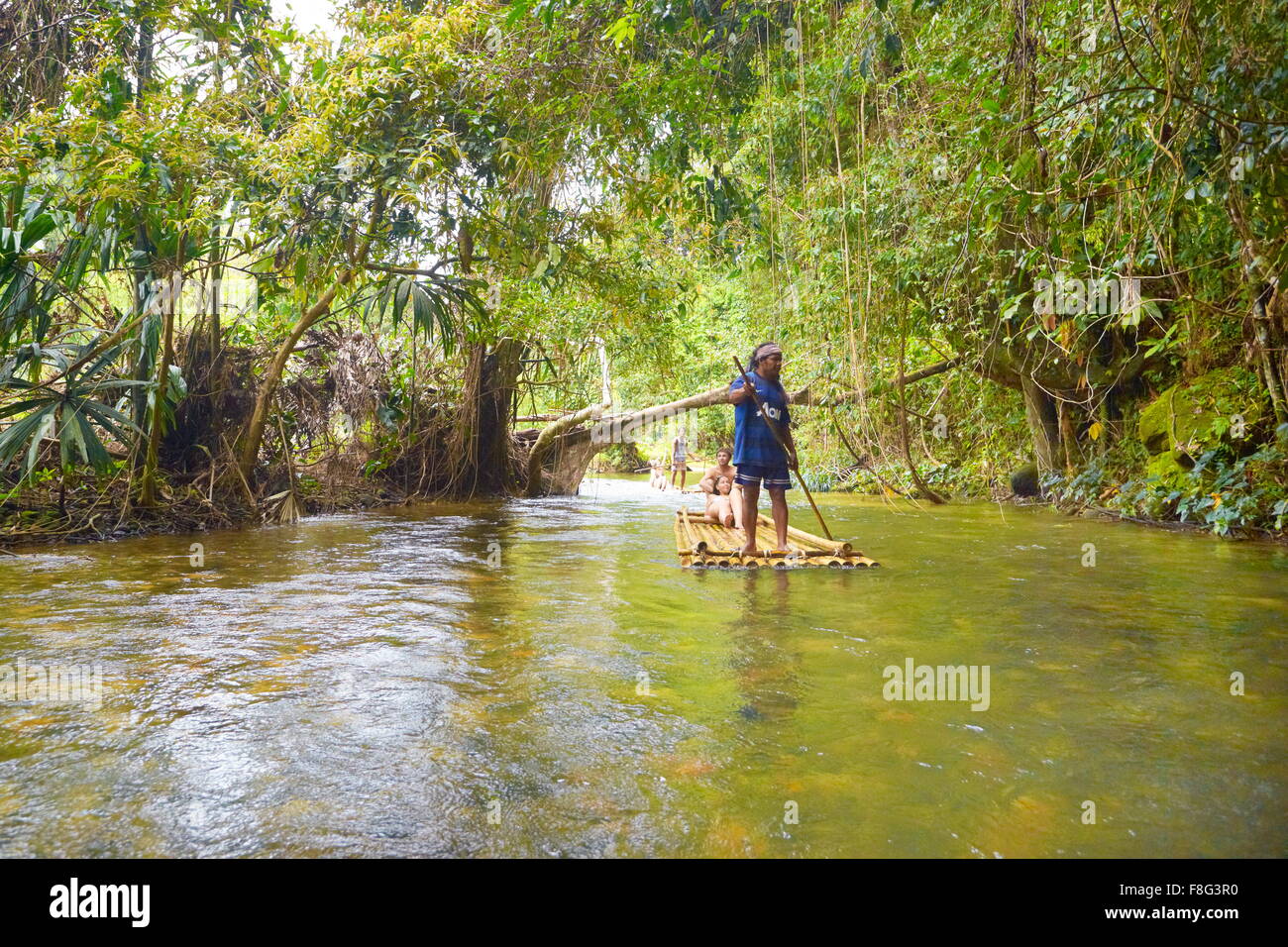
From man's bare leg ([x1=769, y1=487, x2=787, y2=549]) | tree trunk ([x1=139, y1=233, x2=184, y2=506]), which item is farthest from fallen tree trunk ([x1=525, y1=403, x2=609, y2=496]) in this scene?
man's bare leg ([x1=769, y1=487, x2=787, y2=549])

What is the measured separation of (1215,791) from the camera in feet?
7.43

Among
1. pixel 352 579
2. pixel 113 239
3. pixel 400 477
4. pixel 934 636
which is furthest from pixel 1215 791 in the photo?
pixel 400 477

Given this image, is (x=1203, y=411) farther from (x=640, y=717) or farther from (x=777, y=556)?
(x=640, y=717)

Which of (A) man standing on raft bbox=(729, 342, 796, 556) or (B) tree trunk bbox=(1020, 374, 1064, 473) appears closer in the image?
(A) man standing on raft bbox=(729, 342, 796, 556)

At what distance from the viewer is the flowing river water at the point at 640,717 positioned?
2064mm

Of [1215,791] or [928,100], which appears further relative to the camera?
[928,100]

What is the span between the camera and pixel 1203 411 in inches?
323

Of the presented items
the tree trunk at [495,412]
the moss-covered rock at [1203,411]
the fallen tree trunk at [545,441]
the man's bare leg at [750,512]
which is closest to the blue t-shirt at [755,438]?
the man's bare leg at [750,512]

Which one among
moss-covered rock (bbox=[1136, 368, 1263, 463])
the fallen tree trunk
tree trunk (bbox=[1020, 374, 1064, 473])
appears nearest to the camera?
moss-covered rock (bbox=[1136, 368, 1263, 463])

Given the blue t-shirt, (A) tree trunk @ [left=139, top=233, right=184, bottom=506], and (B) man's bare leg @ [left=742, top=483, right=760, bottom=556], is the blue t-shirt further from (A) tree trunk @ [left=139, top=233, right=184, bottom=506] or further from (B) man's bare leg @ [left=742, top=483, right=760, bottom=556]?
(A) tree trunk @ [left=139, top=233, right=184, bottom=506]

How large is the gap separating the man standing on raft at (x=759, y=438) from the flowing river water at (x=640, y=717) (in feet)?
2.92

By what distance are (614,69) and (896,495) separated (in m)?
8.86

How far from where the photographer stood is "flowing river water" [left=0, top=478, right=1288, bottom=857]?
2.06 m

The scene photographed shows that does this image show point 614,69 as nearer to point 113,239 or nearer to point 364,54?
point 364,54
